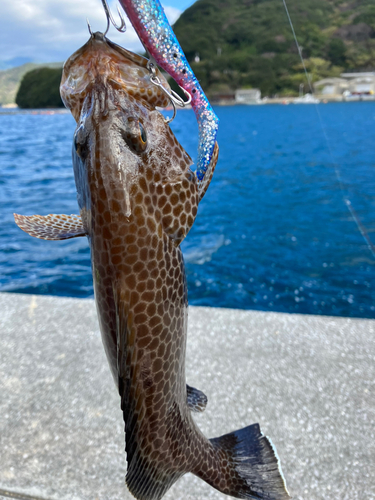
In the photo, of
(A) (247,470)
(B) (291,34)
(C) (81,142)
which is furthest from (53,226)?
(B) (291,34)

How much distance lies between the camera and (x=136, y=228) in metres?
0.99

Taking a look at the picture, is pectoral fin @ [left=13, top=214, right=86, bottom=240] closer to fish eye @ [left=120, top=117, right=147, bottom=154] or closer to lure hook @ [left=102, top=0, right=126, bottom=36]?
fish eye @ [left=120, top=117, right=147, bottom=154]

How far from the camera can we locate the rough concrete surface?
215 cm

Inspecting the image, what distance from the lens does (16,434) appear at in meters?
2.45

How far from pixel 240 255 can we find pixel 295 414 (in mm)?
7939

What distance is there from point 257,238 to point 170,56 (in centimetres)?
1075

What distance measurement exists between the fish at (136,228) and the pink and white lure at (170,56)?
2.1 inches

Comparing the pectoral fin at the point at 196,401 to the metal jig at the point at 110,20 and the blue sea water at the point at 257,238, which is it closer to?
the metal jig at the point at 110,20

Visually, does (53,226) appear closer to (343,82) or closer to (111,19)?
(111,19)

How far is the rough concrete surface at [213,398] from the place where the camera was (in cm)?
215

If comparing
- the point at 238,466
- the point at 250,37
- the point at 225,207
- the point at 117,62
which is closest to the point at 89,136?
the point at 117,62

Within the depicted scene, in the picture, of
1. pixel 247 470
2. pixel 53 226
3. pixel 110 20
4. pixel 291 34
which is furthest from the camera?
pixel 291 34

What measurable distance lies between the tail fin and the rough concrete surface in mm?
722

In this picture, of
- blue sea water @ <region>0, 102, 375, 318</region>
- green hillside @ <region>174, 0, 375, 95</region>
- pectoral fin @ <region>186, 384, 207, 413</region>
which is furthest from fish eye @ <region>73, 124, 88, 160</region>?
blue sea water @ <region>0, 102, 375, 318</region>
